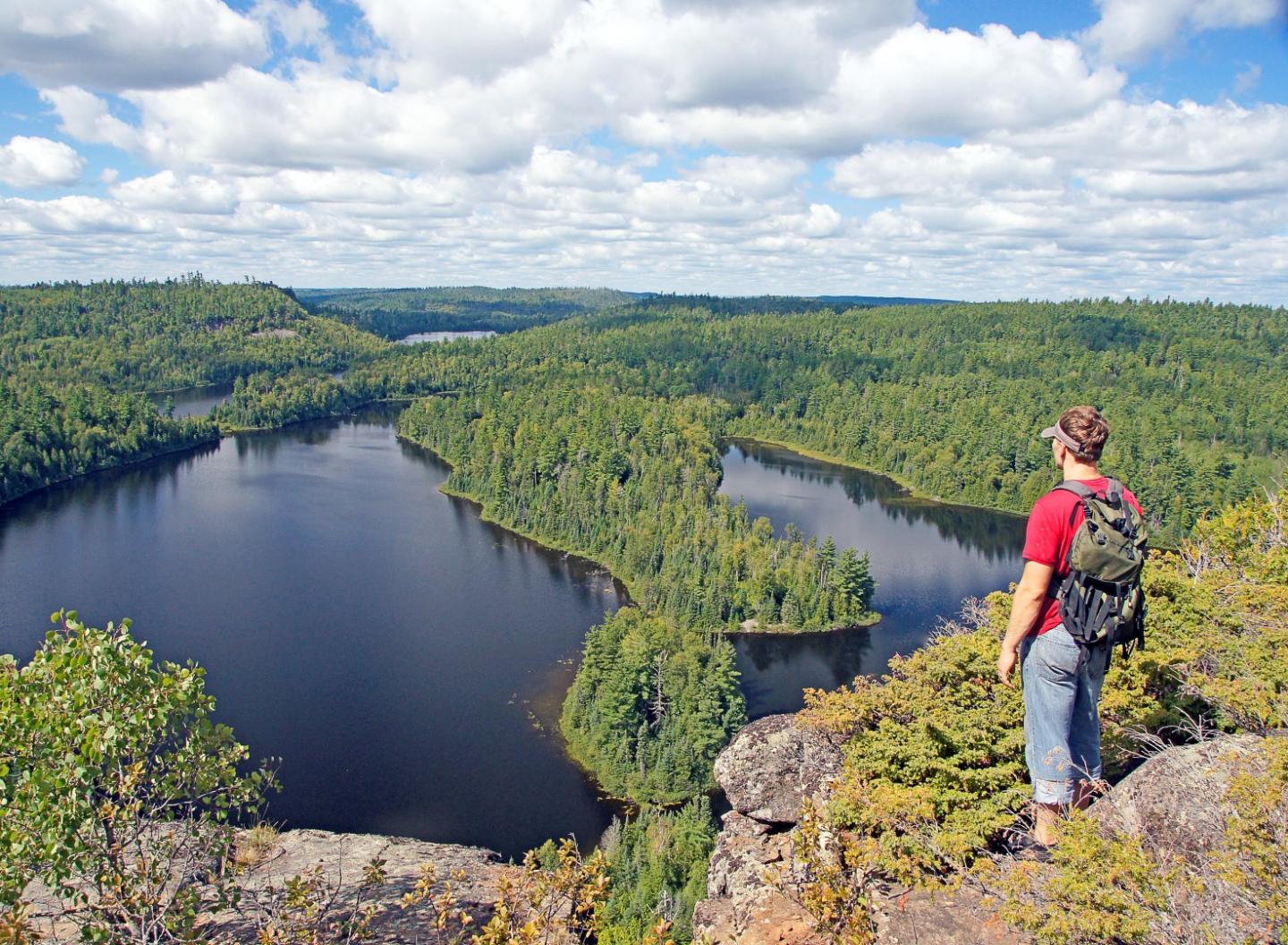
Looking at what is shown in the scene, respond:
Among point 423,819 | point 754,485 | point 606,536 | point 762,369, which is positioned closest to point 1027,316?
point 762,369

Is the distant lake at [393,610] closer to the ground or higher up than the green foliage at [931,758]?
closer to the ground

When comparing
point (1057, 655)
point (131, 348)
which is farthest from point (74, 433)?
point (1057, 655)

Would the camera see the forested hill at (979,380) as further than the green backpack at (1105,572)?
Yes

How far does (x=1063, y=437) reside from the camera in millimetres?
7227

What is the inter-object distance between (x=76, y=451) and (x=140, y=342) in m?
95.7

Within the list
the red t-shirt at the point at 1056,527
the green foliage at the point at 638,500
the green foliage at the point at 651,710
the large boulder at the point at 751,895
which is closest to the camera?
the red t-shirt at the point at 1056,527

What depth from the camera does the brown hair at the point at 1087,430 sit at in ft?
22.9

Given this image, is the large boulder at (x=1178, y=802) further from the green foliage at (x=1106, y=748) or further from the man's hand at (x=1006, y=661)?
the man's hand at (x=1006, y=661)

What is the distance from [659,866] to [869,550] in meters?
50.6

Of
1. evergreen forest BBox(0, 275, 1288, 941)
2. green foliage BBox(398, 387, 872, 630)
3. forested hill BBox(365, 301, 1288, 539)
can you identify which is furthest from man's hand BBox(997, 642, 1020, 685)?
forested hill BBox(365, 301, 1288, 539)

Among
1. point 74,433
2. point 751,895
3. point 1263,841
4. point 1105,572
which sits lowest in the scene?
point 74,433

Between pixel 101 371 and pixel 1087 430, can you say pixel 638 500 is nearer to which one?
pixel 1087 430

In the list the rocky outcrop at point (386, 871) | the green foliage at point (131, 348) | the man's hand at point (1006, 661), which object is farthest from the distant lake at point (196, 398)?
the man's hand at point (1006, 661)

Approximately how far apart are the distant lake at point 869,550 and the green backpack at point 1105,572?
3584 cm
